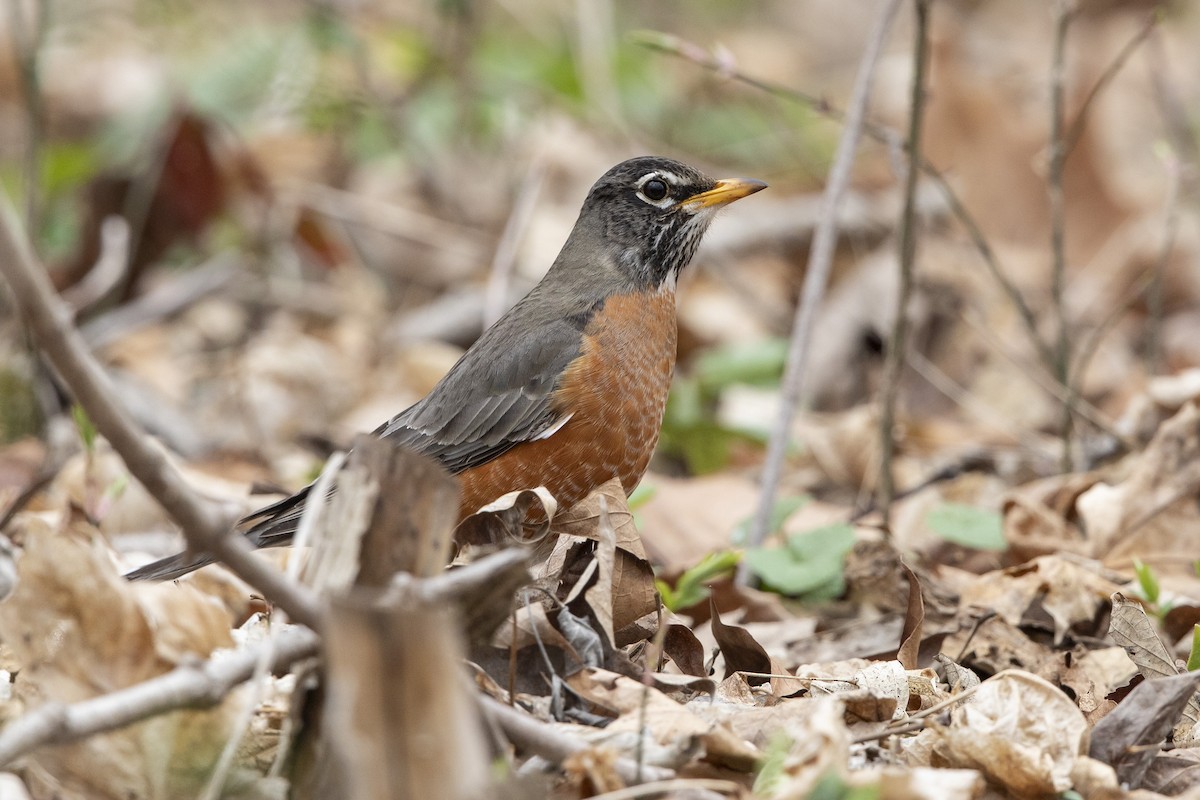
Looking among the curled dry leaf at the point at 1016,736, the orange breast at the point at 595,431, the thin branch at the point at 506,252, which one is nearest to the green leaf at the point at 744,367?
the thin branch at the point at 506,252

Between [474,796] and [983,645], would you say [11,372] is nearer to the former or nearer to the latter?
[983,645]

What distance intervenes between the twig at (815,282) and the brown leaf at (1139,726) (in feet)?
6.64

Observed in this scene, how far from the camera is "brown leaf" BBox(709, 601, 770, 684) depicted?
338 centimetres

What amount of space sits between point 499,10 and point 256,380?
21.6ft

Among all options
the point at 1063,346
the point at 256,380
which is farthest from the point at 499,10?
the point at 1063,346

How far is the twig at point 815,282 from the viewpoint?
4867 mm

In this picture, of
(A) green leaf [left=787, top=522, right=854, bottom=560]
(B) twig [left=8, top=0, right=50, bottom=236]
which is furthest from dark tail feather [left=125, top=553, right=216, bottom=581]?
(B) twig [left=8, top=0, right=50, bottom=236]

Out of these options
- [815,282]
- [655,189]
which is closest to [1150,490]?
[815,282]

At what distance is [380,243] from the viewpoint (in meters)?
9.08

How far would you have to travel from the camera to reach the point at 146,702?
2238 millimetres

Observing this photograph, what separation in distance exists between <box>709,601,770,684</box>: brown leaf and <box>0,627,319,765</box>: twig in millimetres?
1258

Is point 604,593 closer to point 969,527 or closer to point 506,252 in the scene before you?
point 969,527

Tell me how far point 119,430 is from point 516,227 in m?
5.20

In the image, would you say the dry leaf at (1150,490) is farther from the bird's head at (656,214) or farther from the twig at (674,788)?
the twig at (674,788)
